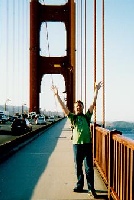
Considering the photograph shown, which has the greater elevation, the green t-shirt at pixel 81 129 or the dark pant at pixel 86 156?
the green t-shirt at pixel 81 129

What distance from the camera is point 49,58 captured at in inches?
2005

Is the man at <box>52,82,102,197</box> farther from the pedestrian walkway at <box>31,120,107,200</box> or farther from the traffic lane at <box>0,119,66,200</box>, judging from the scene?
the traffic lane at <box>0,119,66,200</box>

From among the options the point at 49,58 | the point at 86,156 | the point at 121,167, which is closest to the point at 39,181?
the point at 86,156

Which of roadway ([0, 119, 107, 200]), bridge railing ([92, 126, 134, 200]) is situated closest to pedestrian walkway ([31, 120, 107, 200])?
roadway ([0, 119, 107, 200])

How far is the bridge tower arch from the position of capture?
154ft

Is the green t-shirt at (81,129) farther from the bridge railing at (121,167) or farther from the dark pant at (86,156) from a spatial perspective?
the bridge railing at (121,167)

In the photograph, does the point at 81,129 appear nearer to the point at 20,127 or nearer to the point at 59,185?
the point at 59,185

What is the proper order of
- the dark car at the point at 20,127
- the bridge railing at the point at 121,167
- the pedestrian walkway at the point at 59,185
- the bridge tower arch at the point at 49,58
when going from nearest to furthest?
1. the bridge railing at the point at 121,167
2. the pedestrian walkway at the point at 59,185
3. the dark car at the point at 20,127
4. the bridge tower arch at the point at 49,58

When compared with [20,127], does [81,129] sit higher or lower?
higher

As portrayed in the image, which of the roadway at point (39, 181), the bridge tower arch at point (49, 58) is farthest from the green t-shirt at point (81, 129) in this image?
the bridge tower arch at point (49, 58)

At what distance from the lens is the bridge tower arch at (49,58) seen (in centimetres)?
4700

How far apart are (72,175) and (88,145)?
78.2 inches

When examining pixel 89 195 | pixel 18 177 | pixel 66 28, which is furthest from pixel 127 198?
pixel 66 28

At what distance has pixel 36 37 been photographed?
47.0 meters
